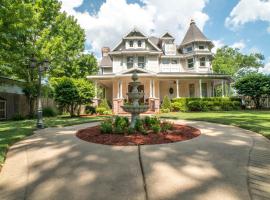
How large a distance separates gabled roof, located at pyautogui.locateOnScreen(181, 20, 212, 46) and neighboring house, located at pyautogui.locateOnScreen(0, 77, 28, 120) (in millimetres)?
20484

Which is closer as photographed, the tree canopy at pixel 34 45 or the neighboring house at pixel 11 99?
the tree canopy at pixel 34 45

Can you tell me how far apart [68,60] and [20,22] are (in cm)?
1746

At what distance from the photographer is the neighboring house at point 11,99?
17.7 metres

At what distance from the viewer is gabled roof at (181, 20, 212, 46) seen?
84.3ft

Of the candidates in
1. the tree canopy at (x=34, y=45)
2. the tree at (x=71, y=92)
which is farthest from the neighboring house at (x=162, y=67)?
the tree canopy at (x=34, y=45)

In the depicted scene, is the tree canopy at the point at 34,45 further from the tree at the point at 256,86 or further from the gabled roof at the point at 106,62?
the tree at the point at 256,86

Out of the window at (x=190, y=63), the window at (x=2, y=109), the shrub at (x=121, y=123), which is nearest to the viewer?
the shrub at (x=121, y=123)

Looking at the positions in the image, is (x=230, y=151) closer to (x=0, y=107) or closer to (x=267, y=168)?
(x=267, y=168)

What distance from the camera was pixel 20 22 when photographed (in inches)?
405

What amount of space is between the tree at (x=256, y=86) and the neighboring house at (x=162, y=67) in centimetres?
193

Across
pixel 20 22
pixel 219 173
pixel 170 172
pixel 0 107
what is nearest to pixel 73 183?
pixel 170 172

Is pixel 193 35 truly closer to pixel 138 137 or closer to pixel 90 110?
pixel 90 110

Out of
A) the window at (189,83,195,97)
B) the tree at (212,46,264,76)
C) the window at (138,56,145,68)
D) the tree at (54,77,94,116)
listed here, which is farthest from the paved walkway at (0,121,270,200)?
the tree at (212,46,264,76)

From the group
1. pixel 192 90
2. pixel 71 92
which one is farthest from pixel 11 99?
pixel 192 90
